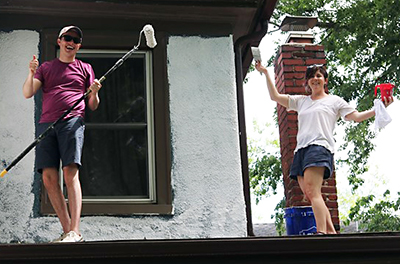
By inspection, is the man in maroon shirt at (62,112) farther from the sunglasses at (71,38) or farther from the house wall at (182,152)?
the house wall at (182,152)

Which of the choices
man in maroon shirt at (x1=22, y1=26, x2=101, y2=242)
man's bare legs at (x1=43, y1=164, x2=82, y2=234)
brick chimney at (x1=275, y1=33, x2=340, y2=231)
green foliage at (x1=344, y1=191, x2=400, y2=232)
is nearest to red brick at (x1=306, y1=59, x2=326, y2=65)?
brick chimney at (x1=275, y1=33, x2=340, y2=231)

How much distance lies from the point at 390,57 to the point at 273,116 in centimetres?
237

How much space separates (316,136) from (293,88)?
7.28 ft

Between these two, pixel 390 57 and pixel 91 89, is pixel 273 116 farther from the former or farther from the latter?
pixel 91 89

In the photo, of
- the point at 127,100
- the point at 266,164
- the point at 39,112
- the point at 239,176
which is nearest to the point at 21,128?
the point at 39,112

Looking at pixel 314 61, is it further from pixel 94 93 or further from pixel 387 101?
pixel 94 93

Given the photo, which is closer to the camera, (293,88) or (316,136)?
(316,136)

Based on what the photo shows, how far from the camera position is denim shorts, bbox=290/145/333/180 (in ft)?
20.8

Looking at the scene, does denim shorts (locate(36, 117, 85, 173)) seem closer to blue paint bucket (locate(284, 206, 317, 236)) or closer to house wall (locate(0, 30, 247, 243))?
house wall (locate(0, 30, 247, 243))

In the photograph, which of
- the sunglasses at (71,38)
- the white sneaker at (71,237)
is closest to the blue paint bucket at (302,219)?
the white sneaker at (71,237)

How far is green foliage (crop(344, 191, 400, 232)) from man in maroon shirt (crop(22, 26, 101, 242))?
8.14 meters

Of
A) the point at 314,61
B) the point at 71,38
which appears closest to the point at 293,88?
the point at 314,61

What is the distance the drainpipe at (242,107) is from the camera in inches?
290

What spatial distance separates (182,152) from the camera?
23.0ft
